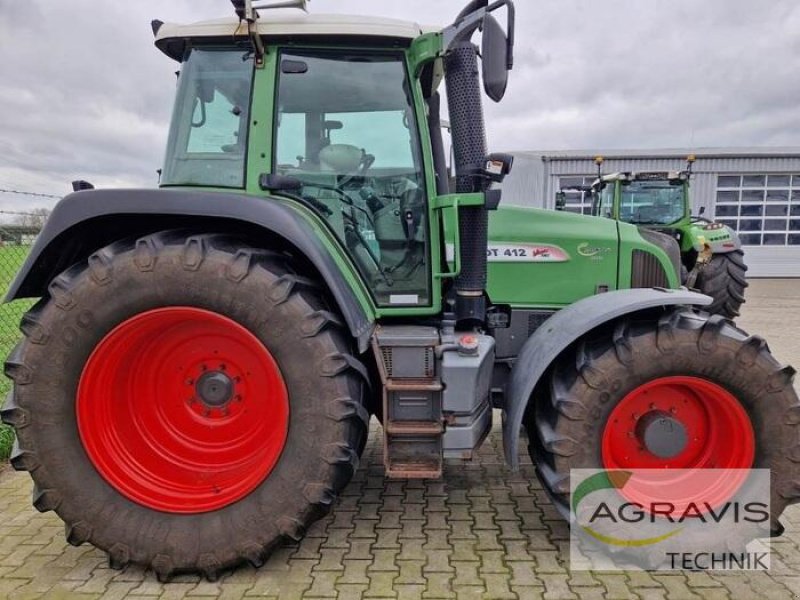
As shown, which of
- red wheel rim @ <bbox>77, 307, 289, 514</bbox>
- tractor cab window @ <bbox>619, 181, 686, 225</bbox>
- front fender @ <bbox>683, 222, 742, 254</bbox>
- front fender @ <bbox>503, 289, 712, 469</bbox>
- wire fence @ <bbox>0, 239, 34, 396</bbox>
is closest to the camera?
red wheel rim @ <bbox>77, 307, 289, 514</bbox>

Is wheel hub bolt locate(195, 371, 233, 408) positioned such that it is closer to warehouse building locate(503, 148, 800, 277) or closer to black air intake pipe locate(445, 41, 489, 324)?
black air intake pipe locate(445, 41, 489, 324)

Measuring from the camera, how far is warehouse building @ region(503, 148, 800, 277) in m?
16.3

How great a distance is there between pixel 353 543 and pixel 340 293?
123 cm

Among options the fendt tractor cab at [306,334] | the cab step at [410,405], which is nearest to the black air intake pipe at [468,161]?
the fendt tractor cab at [306,334]

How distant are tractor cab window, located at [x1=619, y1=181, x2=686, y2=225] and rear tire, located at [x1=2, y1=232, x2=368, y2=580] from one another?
27.7 feet

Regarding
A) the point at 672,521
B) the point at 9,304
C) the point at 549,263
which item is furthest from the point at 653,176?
the point at 9,304

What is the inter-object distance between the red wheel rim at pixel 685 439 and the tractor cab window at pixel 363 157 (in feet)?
3.58

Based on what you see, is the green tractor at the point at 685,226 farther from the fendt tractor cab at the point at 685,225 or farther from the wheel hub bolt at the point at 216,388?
the wheel hub bolt at the point at 216,388

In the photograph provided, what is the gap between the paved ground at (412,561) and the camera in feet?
7.60

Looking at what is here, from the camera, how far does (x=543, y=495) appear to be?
315cm

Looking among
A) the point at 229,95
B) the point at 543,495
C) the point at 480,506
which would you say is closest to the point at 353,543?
the point at 480,506

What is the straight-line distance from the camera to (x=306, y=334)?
7.50ft

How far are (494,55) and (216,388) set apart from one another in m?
1.86

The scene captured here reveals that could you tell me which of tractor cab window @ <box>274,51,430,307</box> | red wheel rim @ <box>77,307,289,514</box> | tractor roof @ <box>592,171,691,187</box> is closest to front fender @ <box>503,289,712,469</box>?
tractor cab window @ <box>274,51,430,307</box>
